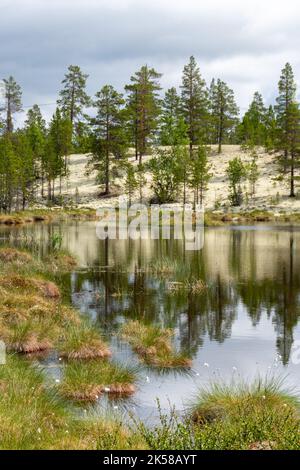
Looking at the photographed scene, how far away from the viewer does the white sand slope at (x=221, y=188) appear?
276 feet

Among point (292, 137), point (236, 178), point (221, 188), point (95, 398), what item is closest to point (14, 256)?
point (95, 398)

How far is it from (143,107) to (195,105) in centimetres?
1179

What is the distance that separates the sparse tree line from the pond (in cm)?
4884

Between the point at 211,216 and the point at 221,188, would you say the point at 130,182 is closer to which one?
the point at 211,216

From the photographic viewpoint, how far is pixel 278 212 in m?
78.8

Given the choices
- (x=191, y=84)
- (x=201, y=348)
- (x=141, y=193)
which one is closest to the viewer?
(x=201, y=348)

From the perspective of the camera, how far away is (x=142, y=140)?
104062mm

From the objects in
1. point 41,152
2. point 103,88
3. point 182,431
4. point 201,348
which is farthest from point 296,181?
point 182,431

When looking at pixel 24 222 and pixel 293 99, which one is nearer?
pixel 24 222

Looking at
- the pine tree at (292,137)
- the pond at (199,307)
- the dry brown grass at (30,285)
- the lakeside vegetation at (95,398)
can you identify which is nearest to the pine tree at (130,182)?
the pine tree at (292,137)

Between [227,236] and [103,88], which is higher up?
[103,88]

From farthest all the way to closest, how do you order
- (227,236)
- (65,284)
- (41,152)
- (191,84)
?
(191,84), (41,152), (227,236), (65,284)
